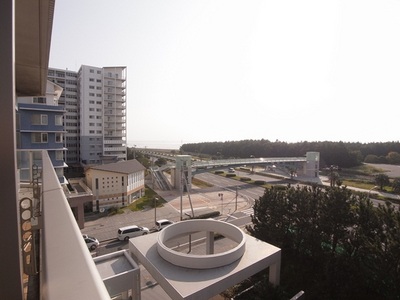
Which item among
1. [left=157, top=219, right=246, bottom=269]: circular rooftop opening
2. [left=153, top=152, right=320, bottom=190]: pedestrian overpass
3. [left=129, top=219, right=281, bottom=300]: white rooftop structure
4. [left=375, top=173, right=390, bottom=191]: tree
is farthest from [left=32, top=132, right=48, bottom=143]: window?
[left=375, top=173, right=390, bottom=191]: tree

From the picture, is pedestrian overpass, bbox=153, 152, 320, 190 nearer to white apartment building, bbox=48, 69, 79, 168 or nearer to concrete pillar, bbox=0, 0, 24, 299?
white apartment building, bbox=48, 69, 79, 168

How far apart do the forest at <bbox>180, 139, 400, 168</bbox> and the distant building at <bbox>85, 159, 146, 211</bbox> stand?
43716 mm

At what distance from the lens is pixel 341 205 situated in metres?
11.5

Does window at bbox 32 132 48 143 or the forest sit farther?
the forest

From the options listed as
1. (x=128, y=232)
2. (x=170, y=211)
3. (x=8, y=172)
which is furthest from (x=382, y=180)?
(x=8, y=172)

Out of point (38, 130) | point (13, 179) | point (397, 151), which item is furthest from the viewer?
point (397, 151)

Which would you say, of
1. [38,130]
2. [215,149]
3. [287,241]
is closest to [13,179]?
[287,241]

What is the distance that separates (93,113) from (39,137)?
28278mm

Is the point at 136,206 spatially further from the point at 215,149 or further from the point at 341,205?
the point at 215,149

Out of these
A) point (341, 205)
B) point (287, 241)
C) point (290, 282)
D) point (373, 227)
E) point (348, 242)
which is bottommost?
point (290, 282)

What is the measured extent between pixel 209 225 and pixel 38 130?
457 inches

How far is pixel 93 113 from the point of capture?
136 ft

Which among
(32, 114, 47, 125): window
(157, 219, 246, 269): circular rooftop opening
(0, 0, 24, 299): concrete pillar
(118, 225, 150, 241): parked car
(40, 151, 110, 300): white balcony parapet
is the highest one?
(32, 114, 47, 125): window

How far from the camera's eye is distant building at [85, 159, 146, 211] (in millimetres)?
22500
